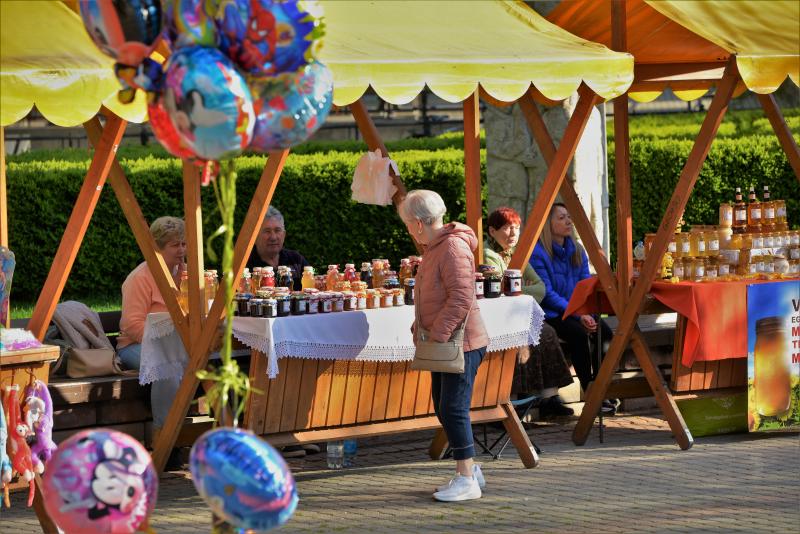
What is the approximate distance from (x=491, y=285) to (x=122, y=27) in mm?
3522

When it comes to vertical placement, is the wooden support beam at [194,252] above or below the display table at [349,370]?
above

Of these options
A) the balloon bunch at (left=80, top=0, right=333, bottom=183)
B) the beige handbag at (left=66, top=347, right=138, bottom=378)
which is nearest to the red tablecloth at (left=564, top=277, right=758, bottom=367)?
the beige handbag at (left=66, top=347, right=138, bottom=378)

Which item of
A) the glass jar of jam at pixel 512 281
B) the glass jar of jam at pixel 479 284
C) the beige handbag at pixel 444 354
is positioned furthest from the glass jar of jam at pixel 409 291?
the beige handbag at pixel 444 354

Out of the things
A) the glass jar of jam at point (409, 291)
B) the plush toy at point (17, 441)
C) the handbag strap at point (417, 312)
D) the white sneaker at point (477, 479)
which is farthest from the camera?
the glass jar of jam at point (409, 291)

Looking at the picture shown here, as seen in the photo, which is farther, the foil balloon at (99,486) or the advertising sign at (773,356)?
the advertising sign at (773,356)

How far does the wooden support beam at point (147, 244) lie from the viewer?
714 centimetres

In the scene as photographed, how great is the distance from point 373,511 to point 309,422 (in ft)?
2.35

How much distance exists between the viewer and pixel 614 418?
9.27 m

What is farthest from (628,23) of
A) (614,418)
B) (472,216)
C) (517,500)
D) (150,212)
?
(150,212)

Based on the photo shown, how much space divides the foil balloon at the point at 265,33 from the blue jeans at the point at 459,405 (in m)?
2.77

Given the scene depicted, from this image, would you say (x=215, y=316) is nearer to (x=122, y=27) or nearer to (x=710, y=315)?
(x=122, y=27)

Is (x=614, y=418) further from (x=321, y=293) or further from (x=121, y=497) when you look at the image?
(x=121, y=497)

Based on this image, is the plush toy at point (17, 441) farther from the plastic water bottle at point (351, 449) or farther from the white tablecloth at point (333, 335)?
the plastic water bottle at point (351, 449)

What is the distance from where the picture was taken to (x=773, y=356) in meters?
8.36
